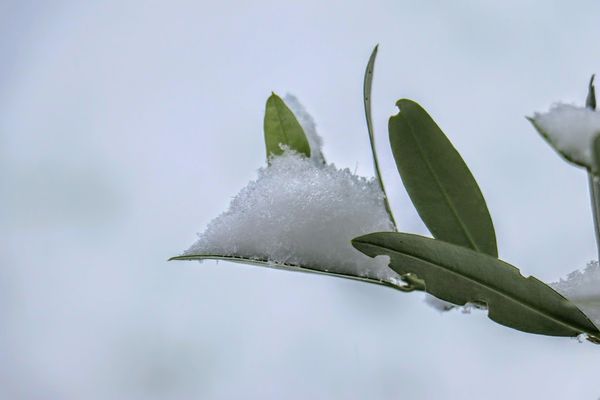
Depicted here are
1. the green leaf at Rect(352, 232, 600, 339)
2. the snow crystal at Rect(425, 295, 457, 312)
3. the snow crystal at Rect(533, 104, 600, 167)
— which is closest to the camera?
the snow crystal at Rect(533, 104, 600, 167)

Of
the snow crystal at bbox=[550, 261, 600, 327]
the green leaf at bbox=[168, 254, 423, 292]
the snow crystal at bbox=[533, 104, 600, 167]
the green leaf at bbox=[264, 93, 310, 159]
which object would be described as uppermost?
the green leaf at bbox=[264, 93, 310, 159]

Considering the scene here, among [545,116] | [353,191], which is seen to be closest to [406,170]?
[353,191]

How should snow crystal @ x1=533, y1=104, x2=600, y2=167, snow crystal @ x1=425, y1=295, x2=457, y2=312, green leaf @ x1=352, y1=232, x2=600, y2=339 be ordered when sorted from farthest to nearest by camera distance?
Result: snow crystal @ x1=425, y1=295, x2=457, y2=312, green leaf @ x1=352, y1=232, x2=600, y2=339, snow crystal @ x1=533, y1=104, x2=600, y2=167

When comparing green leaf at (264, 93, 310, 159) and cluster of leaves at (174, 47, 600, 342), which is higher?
green leaf at (264, 93, 310, 159)

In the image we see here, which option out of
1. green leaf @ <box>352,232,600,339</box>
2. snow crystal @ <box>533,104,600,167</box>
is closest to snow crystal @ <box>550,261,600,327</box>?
green leaf @ <box>352,232,600,339</box>

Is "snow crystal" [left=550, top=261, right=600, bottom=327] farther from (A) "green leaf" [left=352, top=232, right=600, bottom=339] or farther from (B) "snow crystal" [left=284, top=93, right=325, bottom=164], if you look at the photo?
(B) "snow crystal" [left=284, top=93, right=325, bottom=164]

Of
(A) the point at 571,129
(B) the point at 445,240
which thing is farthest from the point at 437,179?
(A) the point at 571,129

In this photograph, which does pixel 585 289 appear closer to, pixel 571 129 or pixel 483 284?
pixel 483 284
